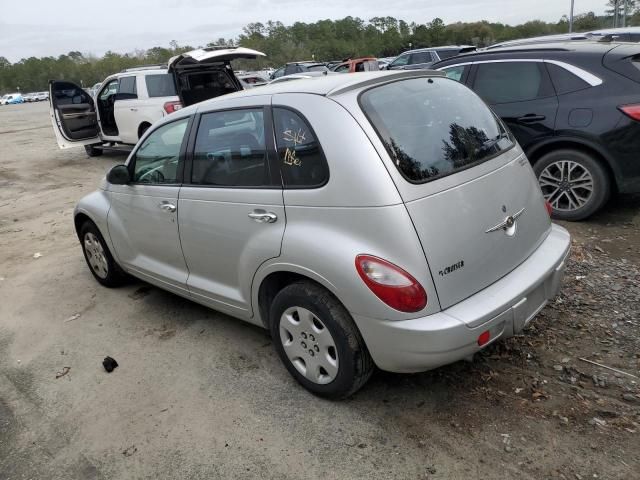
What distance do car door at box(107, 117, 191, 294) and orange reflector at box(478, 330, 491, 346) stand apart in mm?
2103

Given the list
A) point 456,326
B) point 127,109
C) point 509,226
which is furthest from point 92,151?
point 456,326

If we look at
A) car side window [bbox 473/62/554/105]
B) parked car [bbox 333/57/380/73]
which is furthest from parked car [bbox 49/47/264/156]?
car side window [bbox 473/62/554/105]

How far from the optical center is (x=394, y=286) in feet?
7.97

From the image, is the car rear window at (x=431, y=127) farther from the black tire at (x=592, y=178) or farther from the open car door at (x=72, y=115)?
the open car door at (x=72, y=115)

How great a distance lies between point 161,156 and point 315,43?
8365 centimetres

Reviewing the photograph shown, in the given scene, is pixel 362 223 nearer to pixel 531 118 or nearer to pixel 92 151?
pixel 531 118

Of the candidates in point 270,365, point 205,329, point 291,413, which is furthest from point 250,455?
point 205,329

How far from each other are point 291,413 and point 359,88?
1.84 meters

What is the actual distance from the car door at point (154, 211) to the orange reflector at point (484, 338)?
2.10m

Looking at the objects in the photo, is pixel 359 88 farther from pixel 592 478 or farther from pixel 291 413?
pixel 592 478

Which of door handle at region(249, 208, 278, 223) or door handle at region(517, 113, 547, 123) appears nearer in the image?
door handle at region(249, 208, 278, 223)

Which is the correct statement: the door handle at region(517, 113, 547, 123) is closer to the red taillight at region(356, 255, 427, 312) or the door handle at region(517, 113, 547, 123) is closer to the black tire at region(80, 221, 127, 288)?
the red taillight at region(356, 255, 427, 312)

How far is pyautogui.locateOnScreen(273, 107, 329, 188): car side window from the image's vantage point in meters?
2.74

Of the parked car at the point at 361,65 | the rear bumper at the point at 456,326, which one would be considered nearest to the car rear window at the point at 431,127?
the rear bumper at the point at 456,326
